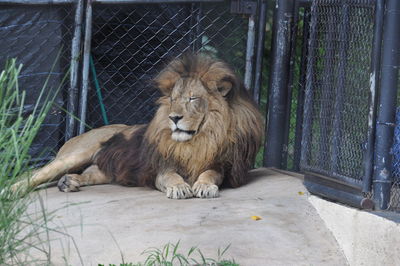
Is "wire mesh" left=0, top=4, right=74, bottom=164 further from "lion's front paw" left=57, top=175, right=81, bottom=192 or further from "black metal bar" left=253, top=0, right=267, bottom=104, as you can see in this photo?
"black metal bar" left=253, top=0, right=267, bottom=104

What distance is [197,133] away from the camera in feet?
19.8

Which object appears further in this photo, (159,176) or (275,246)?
(159,176)

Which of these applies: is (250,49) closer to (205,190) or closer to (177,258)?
(205,190)

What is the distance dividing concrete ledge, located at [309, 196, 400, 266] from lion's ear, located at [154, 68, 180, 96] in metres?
1.82

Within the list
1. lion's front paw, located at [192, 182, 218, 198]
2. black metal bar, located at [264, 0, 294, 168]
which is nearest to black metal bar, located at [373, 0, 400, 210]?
lion's front paw, located at [192, 182, 218, 198]

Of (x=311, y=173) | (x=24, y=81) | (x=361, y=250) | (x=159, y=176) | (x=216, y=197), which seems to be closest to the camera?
(x=361, y=250)

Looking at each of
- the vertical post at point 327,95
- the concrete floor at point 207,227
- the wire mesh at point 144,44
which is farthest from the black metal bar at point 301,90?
the vertical post at point 327,95

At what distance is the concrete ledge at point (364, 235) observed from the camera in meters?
Result: 4.29

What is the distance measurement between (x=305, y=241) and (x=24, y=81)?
3.23 metres

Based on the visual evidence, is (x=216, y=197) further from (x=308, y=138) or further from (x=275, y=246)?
(x=275, y=246)

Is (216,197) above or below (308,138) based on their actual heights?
below

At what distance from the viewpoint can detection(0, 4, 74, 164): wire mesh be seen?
22.5 feet

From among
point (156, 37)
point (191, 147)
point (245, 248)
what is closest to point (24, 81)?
point (156, 37)

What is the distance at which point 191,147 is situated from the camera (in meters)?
6.07
